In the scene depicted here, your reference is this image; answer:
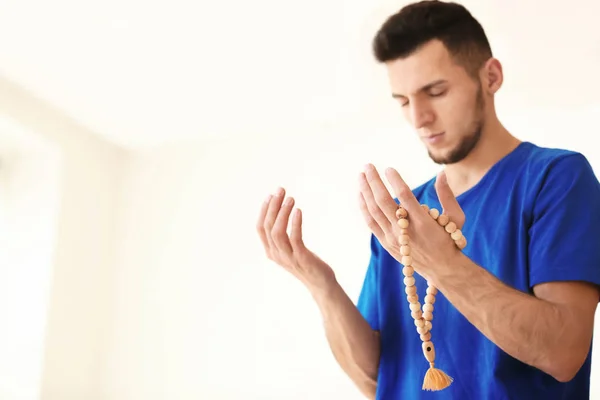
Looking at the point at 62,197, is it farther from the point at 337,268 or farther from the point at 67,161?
the point at 337,268

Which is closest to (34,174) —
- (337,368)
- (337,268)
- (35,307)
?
(35,307)

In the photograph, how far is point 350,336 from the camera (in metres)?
0.92

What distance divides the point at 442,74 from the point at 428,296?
1.02ft

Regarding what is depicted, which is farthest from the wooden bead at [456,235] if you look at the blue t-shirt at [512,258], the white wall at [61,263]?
the white wall at [61,263]

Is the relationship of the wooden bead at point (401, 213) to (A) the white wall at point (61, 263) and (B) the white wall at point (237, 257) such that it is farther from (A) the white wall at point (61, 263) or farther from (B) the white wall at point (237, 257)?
(A) the white wall at point (61, 263)

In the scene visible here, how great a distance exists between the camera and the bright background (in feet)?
5.11

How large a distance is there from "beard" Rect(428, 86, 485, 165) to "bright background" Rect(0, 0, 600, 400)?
0.69 m

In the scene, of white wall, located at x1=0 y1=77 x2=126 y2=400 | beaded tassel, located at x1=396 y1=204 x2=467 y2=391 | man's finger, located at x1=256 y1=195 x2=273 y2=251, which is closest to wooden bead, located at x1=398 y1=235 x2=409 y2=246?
beaded tassel, located at x1=396 y1=204 x2=467 y2=391

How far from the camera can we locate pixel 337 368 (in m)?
1.88

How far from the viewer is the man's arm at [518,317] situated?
62cm

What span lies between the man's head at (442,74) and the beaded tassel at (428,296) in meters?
0.19

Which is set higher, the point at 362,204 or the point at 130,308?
the point at 362,204

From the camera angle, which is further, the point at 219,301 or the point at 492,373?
the point at 219,301

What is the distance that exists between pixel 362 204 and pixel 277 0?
34.7 inches
